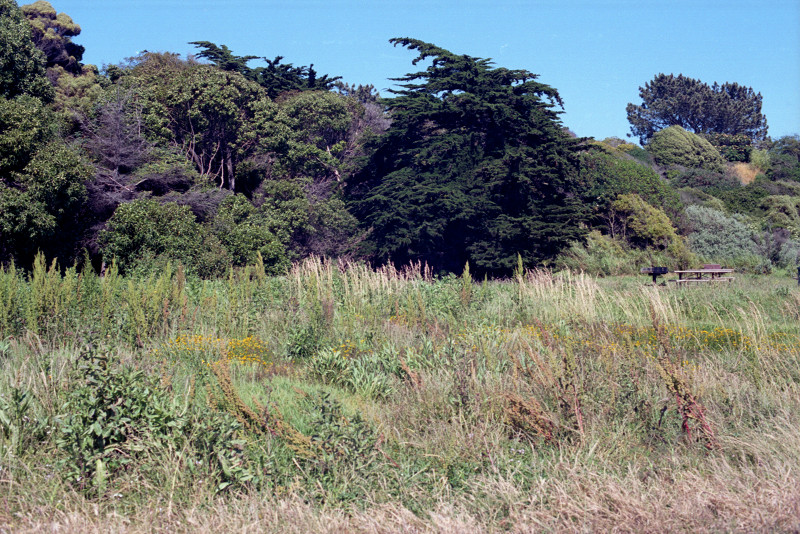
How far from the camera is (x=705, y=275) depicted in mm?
23078

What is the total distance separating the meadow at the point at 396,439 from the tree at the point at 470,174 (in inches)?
671

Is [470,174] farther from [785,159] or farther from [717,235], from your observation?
[785,159]

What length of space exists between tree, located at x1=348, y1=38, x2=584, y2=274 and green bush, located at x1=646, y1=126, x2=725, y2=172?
84.3ft

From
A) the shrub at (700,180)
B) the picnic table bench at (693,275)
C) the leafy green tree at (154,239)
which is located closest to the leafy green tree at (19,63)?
the leafy green tree at (154,239)

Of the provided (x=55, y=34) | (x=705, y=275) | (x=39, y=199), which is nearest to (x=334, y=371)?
(x=39, y=199)

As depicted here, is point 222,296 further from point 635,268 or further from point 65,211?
point 635,268

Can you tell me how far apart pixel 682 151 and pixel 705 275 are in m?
29.8

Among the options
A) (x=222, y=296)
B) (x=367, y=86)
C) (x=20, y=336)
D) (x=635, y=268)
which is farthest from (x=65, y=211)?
(x=367, y=86)

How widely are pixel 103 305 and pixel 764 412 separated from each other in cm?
708

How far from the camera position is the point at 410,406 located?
5.45m

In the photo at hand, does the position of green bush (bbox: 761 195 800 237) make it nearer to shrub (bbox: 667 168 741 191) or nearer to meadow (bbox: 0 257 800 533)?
shrub (bbox: 667 168 741 191)

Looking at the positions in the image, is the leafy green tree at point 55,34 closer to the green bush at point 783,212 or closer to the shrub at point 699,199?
the shrub at point 699,199

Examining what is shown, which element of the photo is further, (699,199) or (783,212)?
(699,199)

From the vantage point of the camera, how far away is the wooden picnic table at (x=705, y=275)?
1794 cm
